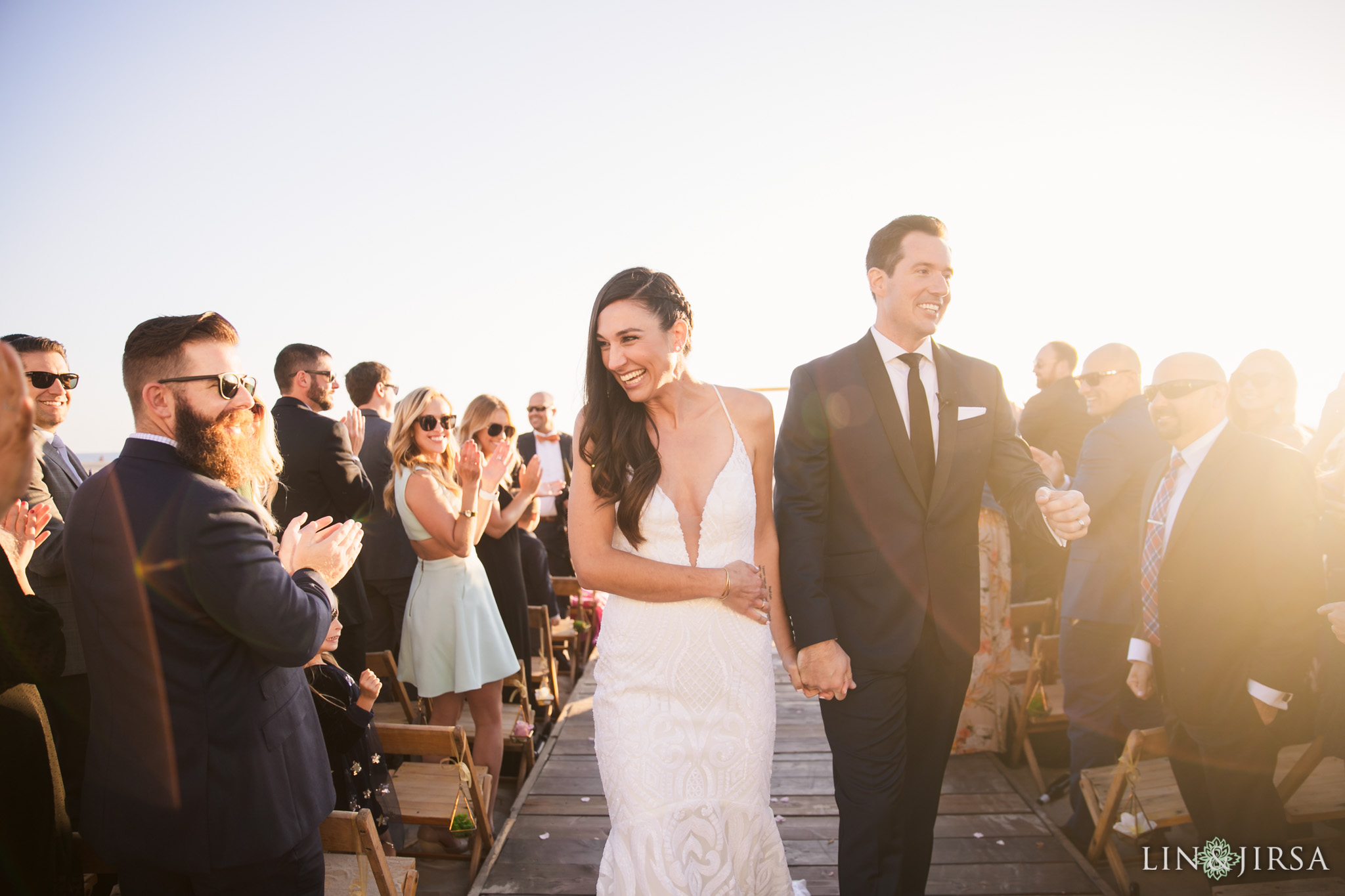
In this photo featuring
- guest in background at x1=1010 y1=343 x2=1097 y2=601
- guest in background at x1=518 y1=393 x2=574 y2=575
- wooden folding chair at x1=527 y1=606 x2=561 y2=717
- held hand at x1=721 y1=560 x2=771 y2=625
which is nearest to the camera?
held hand at x1=721 y1=560 x2=771 y2=625

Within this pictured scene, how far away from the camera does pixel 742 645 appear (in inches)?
86.5

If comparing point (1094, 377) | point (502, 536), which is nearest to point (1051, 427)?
point (1094, 377)

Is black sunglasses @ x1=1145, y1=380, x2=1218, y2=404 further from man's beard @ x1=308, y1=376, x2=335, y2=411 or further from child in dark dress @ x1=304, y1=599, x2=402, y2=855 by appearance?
man's beard @ x1=308, y1=376, x2=335, y2=411

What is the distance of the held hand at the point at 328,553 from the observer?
2.09 metres

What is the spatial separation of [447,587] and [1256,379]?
224 inches

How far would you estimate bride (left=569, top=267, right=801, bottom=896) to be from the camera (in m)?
2.04

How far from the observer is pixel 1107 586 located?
3865mm

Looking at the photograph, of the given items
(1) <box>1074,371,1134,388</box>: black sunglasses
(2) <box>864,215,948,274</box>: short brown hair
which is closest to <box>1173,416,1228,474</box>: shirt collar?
(1) <box>1074,371,1134,388</box>: black sunglasses

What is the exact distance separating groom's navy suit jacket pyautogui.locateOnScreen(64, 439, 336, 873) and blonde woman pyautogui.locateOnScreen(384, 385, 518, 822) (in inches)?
80.6

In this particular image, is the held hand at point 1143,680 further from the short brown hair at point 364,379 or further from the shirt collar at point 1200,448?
the short brown hair at point 364,379

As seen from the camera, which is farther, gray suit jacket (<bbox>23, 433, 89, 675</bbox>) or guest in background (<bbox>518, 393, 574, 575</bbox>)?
guest in background (<bbox>518, 393, 574, 575</bbox>)

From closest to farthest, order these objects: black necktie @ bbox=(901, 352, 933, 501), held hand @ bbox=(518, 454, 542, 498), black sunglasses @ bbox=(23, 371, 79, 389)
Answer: black necktie @ bbox=(901, 352, 933, 501), black sunglasses @ bbox=(23, 371, 79, 389), held hand @ bbox=(518, 454, 542, 498)

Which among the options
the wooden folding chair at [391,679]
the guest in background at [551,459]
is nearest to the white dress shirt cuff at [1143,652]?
the wooden folding chair at [391,679]

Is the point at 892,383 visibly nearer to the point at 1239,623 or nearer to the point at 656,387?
the point at 656,387
